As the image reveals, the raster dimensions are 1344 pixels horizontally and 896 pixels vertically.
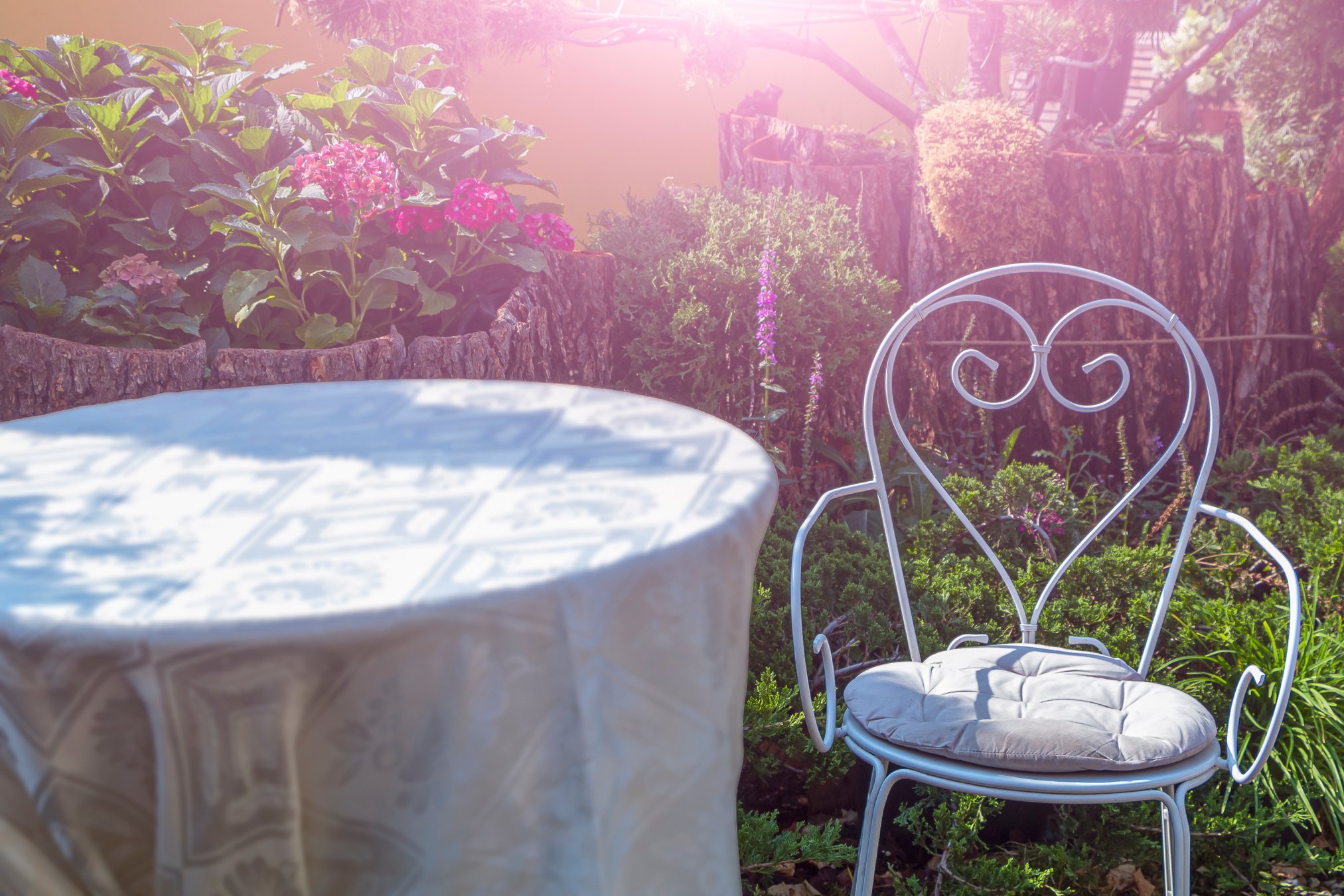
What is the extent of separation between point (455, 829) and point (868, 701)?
0.74 m

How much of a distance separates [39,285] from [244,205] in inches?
21.6

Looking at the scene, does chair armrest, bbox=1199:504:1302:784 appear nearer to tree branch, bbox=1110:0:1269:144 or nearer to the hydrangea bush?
the hydrangea bush

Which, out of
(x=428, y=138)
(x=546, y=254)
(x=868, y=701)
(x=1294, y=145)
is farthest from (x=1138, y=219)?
(x=868, y=701)

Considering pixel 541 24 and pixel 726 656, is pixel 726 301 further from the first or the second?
pixel 541 24

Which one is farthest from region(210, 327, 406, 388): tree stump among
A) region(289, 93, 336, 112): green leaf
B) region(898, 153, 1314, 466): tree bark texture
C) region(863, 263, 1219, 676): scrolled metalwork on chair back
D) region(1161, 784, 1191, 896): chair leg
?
region(898, 153, 1314, 466): tree bark texture

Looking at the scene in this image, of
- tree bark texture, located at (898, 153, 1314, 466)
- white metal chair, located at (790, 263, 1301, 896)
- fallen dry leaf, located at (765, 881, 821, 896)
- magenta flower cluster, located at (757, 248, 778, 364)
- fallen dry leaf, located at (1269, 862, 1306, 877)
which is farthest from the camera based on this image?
tree bark texture, located at (898, 153, 1314, 466)

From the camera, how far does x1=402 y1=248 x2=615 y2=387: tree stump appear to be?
2.41 m

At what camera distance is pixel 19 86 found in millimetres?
2537

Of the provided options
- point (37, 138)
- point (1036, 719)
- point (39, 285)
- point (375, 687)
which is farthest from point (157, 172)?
point (1036, 719)

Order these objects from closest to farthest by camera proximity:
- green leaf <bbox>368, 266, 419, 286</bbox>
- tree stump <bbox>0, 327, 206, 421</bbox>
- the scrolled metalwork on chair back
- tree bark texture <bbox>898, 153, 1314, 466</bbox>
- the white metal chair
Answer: the white metal chair
the scrolled metalwork on chair back
tree stump <bbox>0, 327, 206, 421</bbox>
green leaf <bbox>368, 266, 419, 286</bbox>
tree bark texture <bbox>898, 153, 1314, 466</bbox>

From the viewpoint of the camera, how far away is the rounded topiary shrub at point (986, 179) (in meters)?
3.39

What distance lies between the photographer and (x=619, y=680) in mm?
891

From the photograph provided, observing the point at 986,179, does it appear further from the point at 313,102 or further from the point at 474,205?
the point at 313,102

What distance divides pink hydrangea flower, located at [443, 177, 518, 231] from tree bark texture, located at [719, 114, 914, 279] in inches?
57.8
